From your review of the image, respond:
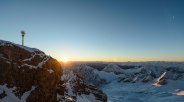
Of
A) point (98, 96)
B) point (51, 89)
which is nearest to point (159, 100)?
point (98, 96)

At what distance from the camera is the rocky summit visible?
3681cm

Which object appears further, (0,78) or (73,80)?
(73,80)

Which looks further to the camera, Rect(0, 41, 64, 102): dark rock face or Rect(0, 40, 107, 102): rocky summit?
Rect(0, 41, 64, 102): dark rock face

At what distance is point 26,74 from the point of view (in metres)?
38.9

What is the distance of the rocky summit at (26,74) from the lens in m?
36.8

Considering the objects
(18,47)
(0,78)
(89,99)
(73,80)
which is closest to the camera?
(0,78)

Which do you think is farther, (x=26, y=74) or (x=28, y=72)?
(x=28, y=72)

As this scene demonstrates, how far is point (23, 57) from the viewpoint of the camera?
132 ft

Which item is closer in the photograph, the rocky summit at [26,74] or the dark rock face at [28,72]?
the rocky summit at [26,74]

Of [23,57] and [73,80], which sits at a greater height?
[23,57]

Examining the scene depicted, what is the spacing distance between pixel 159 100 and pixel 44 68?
4800 inches

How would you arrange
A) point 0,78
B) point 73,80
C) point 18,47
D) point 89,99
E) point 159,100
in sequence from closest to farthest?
point 0,78 → point 18,47 → point 89,99 → point 73,80 → point 159,100

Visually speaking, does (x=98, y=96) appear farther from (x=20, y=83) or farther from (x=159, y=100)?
(x=159, y=100)

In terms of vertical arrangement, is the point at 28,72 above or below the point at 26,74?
above
